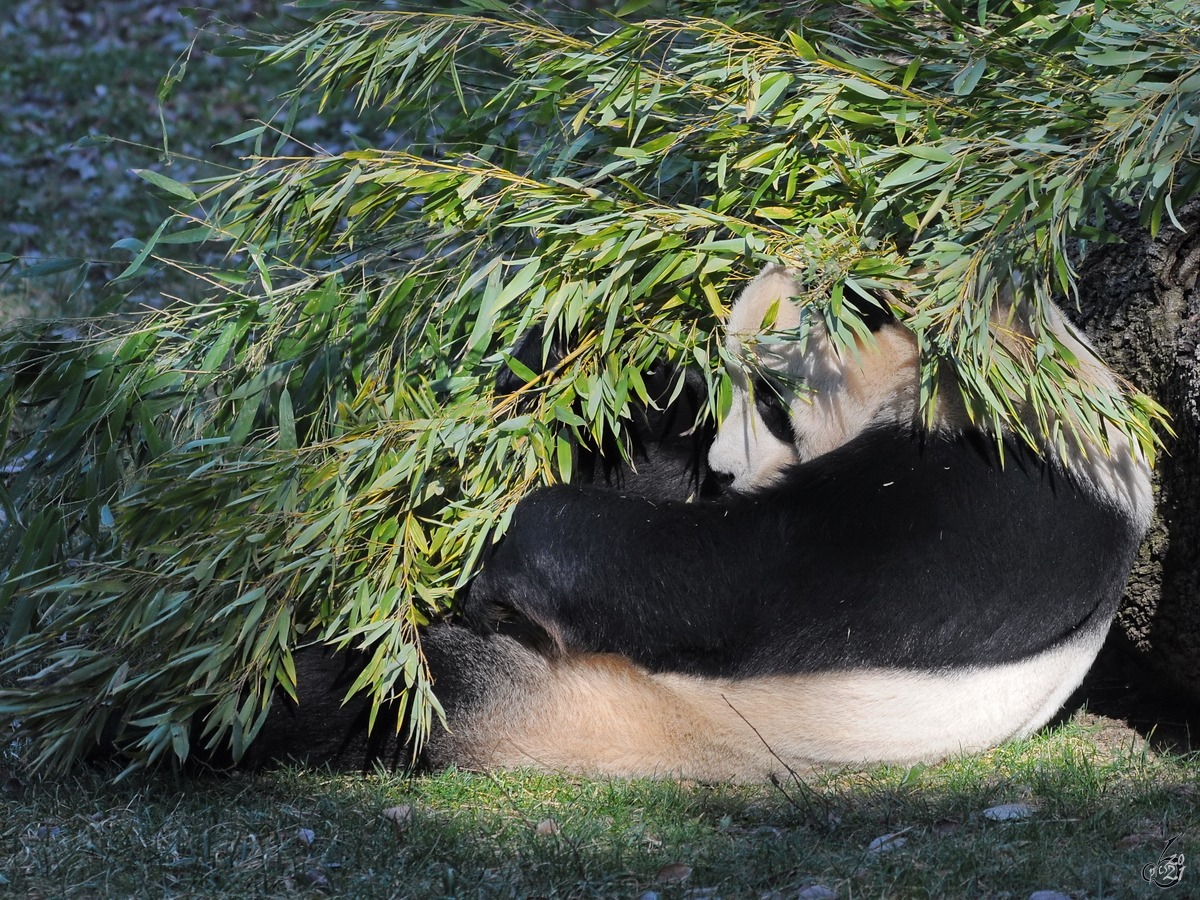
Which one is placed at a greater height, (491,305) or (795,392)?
(491,305)

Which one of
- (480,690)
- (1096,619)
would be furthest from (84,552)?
(1096,619)

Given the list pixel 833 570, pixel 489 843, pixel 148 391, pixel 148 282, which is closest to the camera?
pixel 489 843

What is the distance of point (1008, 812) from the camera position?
2328mm

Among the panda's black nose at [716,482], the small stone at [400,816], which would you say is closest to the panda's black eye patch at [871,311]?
the panda's black nose at [716,482]

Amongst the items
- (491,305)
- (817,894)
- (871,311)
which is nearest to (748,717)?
(817,894)

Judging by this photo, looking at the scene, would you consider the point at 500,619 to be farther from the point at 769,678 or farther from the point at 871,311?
the point at 871,311

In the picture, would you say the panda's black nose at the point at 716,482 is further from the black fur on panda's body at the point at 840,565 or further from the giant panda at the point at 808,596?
the black fur on panda's body at the point at 840,565

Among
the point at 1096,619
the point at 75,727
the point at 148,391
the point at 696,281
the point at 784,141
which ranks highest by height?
the point at 784,141

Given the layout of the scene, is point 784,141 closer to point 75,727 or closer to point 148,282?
point 75,727

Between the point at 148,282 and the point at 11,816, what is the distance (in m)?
4.25

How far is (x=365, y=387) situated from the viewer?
2.70 meters

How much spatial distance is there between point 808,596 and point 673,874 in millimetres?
759

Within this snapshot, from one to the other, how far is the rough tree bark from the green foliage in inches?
5.5

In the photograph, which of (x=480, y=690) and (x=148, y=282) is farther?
(x=148, y=282)
